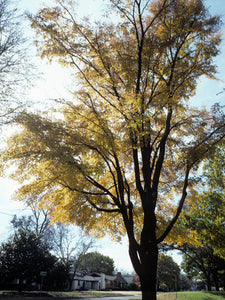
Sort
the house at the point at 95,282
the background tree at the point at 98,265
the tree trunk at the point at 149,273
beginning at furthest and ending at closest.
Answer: the background tree at the point at 98,265
the house at the point at 95,282
the tree trunk at the point at 149,273

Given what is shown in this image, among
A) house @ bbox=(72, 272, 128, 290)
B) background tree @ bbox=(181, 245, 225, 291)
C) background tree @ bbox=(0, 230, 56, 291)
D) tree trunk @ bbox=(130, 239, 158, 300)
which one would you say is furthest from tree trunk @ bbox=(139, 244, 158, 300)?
house @ bbox=(72, 272, 128, 290)

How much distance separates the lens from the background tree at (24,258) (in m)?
23.2

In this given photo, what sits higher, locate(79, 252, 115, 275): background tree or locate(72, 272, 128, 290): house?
locate(79, 252, 115, 275): background tree

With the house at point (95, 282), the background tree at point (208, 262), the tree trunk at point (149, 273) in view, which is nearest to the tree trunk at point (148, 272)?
the tree trunk at point (149, 273)

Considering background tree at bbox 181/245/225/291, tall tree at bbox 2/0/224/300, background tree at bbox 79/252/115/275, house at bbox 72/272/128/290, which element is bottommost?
house at bbox 72/272/128/290

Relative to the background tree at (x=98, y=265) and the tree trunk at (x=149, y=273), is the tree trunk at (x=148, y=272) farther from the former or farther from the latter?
the background tree at (x=98, y=265)

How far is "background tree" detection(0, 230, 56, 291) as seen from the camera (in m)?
23.2

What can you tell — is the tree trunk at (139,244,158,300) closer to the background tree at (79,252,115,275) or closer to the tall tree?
the tall tree

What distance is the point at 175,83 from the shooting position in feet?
26.1

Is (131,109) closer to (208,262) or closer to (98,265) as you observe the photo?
(208,262)

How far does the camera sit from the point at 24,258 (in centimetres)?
2377

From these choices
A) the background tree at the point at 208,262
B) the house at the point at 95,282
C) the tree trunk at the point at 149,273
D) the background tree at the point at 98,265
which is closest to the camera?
the tree trunk at the point at 149,273

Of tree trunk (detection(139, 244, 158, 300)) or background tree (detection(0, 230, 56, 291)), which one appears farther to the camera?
background tree (detection(0, 230, 56, 291))

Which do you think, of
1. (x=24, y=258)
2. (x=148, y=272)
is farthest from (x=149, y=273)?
(x=24, y=258)
